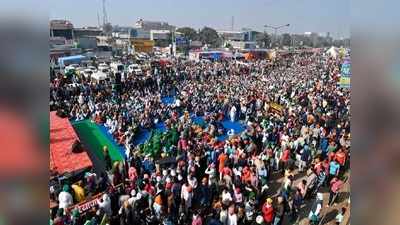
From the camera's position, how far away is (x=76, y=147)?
3736 mm

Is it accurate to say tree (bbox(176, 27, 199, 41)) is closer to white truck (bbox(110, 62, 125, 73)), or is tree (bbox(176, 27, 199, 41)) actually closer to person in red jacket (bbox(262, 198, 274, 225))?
white truck (bbox(110, 62, 125, 73))

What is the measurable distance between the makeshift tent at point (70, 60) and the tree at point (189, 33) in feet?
2.94

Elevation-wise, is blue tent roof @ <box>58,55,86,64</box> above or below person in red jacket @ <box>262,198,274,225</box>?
above

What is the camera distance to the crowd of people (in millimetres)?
3795

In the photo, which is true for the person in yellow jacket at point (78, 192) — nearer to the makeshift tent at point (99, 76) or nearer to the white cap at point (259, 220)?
the makeshift tent at point (99, 76)

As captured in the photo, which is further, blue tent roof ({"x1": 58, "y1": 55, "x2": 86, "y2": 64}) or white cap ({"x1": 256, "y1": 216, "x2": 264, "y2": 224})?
white cap ({"x1": 256, "y1": 216, "x2": 264, "y2": 224})

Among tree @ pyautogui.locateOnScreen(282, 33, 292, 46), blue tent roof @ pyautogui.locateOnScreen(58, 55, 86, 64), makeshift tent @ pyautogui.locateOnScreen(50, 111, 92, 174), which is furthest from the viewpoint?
tree @ pyautogui.locateOnScreen(282, 33, 292, 46)

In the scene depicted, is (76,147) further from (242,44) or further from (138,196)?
(242,44)

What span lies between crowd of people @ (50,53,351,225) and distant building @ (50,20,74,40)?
799mm

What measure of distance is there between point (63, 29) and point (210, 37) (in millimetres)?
1604

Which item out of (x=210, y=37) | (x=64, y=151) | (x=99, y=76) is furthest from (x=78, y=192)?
(x=210, y=37)

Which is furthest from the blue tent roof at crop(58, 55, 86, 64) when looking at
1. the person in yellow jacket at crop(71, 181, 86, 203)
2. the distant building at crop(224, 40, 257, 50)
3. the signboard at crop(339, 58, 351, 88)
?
the signboard at crop(339, 58, 351, 88)
